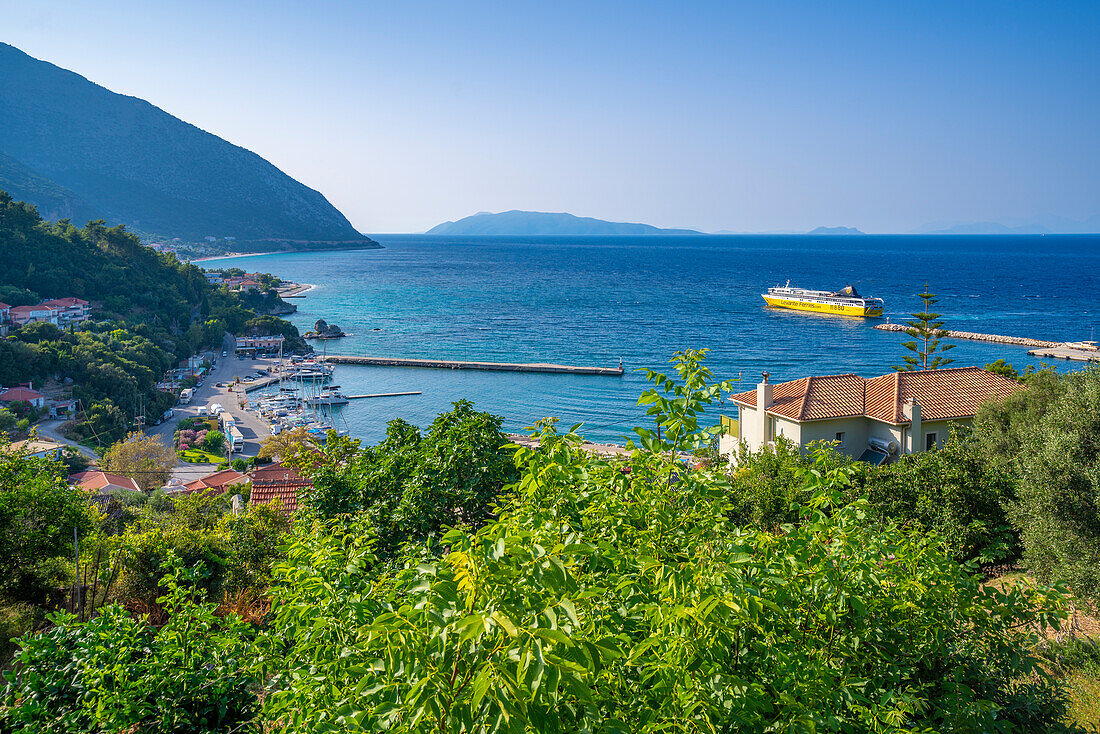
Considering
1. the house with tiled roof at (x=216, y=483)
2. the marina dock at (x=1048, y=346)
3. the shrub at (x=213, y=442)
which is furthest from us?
the marina dock at (x=1048, y=346)

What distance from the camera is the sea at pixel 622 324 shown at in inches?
1740

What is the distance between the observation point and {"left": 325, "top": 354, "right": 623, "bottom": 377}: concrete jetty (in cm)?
5041

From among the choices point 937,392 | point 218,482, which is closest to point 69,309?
point 218,482

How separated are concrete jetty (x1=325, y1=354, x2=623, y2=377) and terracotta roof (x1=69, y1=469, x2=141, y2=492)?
105 ft

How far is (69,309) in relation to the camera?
50.2m

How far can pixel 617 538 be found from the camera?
3156 mm

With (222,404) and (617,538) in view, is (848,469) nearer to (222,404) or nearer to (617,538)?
(617,538)

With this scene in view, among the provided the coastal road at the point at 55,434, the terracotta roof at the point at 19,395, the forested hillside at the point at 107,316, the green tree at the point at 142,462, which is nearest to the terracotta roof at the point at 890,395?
the green tree at the point at 142,462

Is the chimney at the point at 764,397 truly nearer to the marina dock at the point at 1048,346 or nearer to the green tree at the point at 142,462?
the green tree at the point at 142,462

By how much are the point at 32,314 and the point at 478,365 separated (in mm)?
32977

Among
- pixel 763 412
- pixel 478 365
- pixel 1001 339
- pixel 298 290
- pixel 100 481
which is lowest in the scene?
pixel 100 481

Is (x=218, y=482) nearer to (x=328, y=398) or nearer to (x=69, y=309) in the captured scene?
(x=328, y=398)

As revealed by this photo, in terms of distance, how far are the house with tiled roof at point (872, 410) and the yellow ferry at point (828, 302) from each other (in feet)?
182

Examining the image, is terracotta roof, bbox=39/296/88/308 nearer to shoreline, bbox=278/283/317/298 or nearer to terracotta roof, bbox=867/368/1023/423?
shoreline, bbox=278/283/317/298
